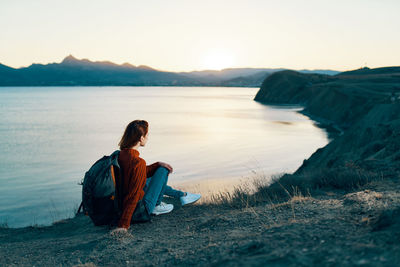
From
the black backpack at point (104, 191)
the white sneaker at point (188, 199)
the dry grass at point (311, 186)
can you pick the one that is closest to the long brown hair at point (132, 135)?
the black backpack at point (104, 191)

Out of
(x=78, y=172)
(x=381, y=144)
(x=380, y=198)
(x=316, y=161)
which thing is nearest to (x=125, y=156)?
(x=380, y=198)

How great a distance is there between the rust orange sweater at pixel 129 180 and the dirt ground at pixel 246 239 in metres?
0.33

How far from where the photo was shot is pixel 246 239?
431 cm

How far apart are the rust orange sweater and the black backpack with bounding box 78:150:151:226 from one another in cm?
8

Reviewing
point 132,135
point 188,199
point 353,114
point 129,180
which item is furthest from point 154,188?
point 353,114

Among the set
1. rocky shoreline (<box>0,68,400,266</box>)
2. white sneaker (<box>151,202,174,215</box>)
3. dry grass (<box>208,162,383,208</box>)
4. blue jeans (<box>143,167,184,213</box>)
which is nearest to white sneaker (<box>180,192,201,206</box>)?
rocky shoreline (<box>0,68,400,266</box>)

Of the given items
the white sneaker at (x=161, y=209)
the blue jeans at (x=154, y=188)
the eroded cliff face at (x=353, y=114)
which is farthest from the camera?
the eroded cliff face at (x=353, y=114)

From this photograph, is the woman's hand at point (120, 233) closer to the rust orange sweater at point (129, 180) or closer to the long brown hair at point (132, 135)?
the rust orange sweater at point (129, 180)

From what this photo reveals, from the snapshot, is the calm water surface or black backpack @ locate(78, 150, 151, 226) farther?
the calm water surface

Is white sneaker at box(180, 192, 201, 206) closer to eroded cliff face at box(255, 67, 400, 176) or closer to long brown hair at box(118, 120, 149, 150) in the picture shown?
long brown hair at box(118, 120, 149, 150)

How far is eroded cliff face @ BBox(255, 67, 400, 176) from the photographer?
35.1 ft

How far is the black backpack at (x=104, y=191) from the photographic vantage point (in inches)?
186

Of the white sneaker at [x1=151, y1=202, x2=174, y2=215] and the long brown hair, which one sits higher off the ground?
the long brown hair

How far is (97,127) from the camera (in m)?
39.5
